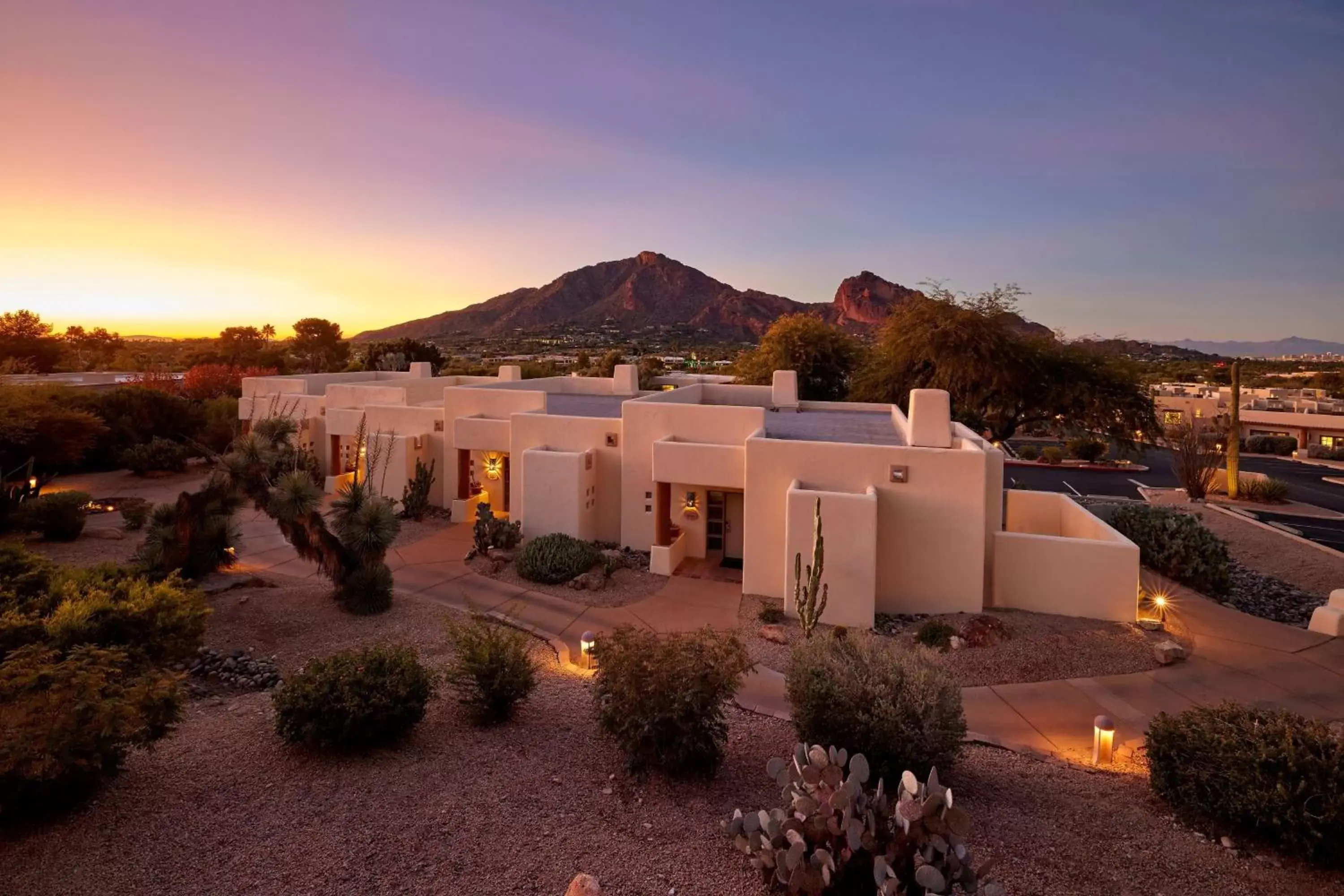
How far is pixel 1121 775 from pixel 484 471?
15.8 metres

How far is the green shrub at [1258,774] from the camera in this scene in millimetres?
4949

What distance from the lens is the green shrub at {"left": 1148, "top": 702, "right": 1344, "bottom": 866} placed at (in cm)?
495

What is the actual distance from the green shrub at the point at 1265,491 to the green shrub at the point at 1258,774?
84.1 ft

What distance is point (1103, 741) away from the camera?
6965 millimetres

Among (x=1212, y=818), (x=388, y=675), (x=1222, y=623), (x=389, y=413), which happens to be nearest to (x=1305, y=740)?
(x=1212, y=818)

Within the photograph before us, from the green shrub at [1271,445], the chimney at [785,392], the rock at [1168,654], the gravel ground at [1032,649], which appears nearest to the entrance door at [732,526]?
the gravel ground at [1032,649]

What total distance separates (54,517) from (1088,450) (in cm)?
4266

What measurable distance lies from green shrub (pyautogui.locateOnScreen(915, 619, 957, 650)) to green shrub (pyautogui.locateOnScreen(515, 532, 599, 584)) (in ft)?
21.8

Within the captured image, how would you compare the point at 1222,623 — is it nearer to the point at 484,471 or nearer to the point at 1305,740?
the point at 1305,740

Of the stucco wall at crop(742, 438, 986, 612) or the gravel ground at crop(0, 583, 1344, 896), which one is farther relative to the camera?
the stucco wall at crop(742, 438, 986, 612)

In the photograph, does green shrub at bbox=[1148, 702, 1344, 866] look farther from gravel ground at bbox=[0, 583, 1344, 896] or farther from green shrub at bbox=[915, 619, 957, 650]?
green shrub at bbox=[915, 619, 957, 650]

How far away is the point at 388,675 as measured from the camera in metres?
6.62

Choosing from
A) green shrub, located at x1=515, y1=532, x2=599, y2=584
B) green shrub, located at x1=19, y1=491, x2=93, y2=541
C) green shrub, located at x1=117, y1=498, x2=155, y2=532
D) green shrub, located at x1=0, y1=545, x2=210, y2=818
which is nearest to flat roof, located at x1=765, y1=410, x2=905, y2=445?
green shrub, located at x1=515, y1=532, x2=599, y2=584

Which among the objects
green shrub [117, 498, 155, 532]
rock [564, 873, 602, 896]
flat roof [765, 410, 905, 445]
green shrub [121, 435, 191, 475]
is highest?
flat roof [765, 410, 905, 445]
